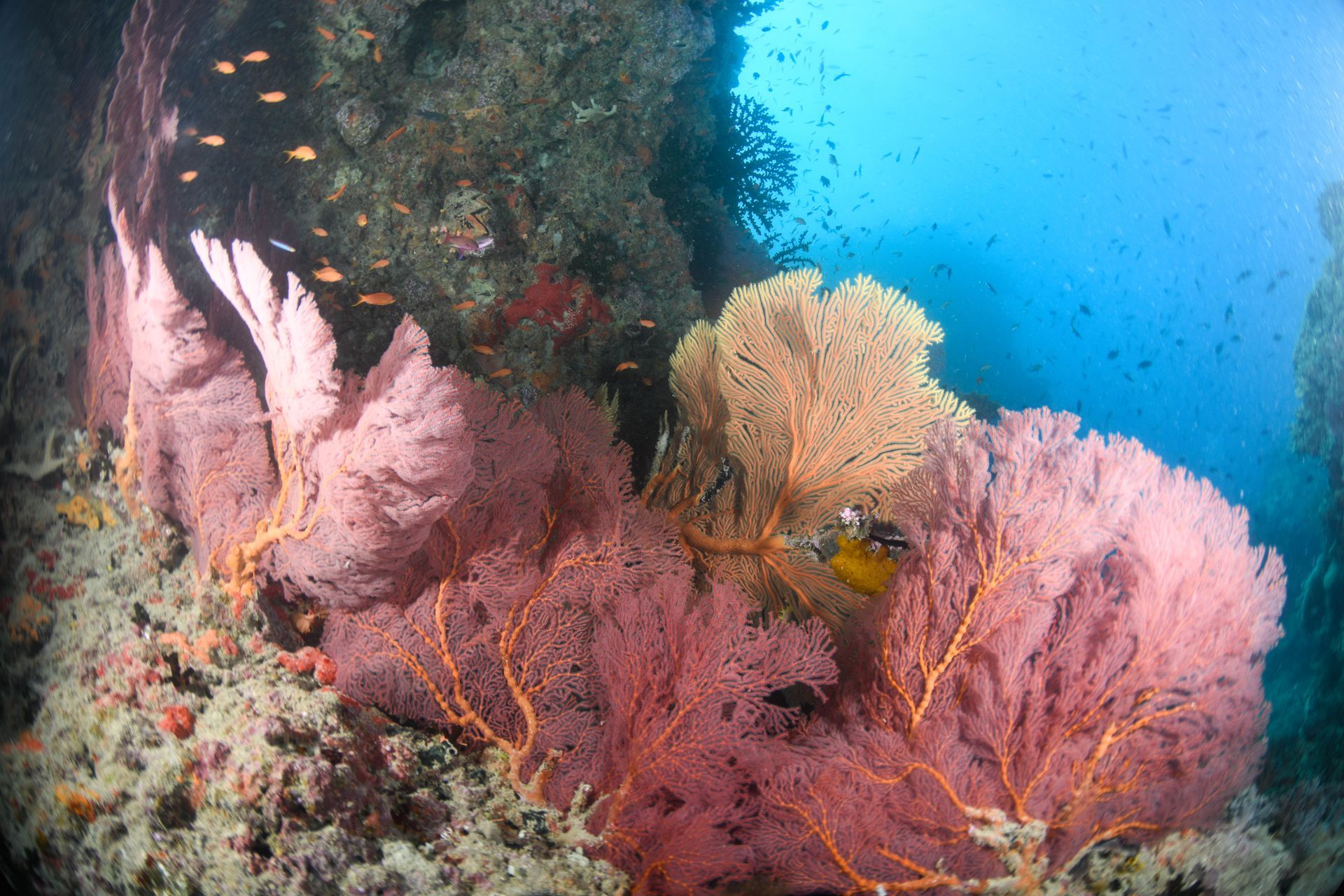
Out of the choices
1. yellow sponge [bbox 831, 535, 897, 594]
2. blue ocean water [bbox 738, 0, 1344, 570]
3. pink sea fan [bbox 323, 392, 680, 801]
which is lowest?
pink sea fan [bbox 323, 392, 680, 801]

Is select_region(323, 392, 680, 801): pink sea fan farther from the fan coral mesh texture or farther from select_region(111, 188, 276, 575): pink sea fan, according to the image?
the fan coral mesh texture

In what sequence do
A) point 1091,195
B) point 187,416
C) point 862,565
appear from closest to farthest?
point 187,416, point 1091,195, point 862,565

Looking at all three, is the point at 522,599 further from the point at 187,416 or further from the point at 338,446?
the point at 187,416

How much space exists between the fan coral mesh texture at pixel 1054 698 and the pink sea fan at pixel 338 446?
1.06m

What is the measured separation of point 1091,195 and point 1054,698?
1.20m

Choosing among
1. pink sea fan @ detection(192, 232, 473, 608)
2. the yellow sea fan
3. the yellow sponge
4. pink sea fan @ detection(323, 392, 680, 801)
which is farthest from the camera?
the yellow sponge

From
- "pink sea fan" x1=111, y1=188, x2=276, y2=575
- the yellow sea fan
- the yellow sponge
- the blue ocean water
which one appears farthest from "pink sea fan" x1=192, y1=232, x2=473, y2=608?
the yellow sponge

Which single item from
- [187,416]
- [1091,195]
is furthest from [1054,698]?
[187,416]

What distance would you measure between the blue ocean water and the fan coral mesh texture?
0.41 feet

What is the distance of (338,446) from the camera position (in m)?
1.38

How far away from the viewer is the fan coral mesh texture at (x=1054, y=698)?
1378 mm

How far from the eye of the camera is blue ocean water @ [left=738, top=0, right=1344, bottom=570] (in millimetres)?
1387

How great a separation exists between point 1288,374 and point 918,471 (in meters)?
0.85

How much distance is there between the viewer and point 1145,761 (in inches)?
54.1
